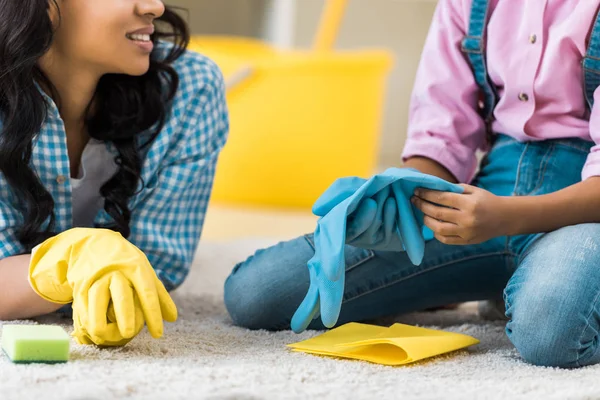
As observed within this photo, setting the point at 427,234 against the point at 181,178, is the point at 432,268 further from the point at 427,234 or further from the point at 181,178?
the point at 181,178

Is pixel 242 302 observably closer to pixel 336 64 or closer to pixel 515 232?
pixel 515 232

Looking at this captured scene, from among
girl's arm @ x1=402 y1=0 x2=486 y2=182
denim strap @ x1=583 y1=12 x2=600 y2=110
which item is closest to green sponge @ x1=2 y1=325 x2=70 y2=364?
girl's arm @ x1=402 y1=0 x2=486 y2=182

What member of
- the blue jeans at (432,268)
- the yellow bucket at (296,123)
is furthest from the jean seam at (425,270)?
the yellow bucket at (296,123)

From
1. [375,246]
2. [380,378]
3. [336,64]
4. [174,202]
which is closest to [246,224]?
[336,64]

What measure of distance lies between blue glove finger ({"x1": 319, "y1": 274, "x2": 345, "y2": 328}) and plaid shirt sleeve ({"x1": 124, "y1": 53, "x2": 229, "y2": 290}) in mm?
299

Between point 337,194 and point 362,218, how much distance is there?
0.04m

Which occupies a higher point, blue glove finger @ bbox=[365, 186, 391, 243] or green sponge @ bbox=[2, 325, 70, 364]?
blue glove finger @ bbox=[365, 186, 391, 243]

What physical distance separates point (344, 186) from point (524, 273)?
21 centimetres

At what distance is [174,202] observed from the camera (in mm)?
1103

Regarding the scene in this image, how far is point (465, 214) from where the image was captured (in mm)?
864

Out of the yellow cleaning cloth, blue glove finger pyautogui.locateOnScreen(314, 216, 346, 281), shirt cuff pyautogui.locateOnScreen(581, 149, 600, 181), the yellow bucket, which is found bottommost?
the yellow bucket

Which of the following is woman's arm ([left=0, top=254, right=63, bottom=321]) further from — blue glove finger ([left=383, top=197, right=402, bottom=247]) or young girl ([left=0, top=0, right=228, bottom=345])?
blue glove finger ([left=383, top=197, right=402, bottom=247])

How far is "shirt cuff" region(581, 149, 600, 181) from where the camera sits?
919 mm

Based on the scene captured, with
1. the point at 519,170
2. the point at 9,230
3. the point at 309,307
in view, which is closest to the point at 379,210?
the point at 309,307
